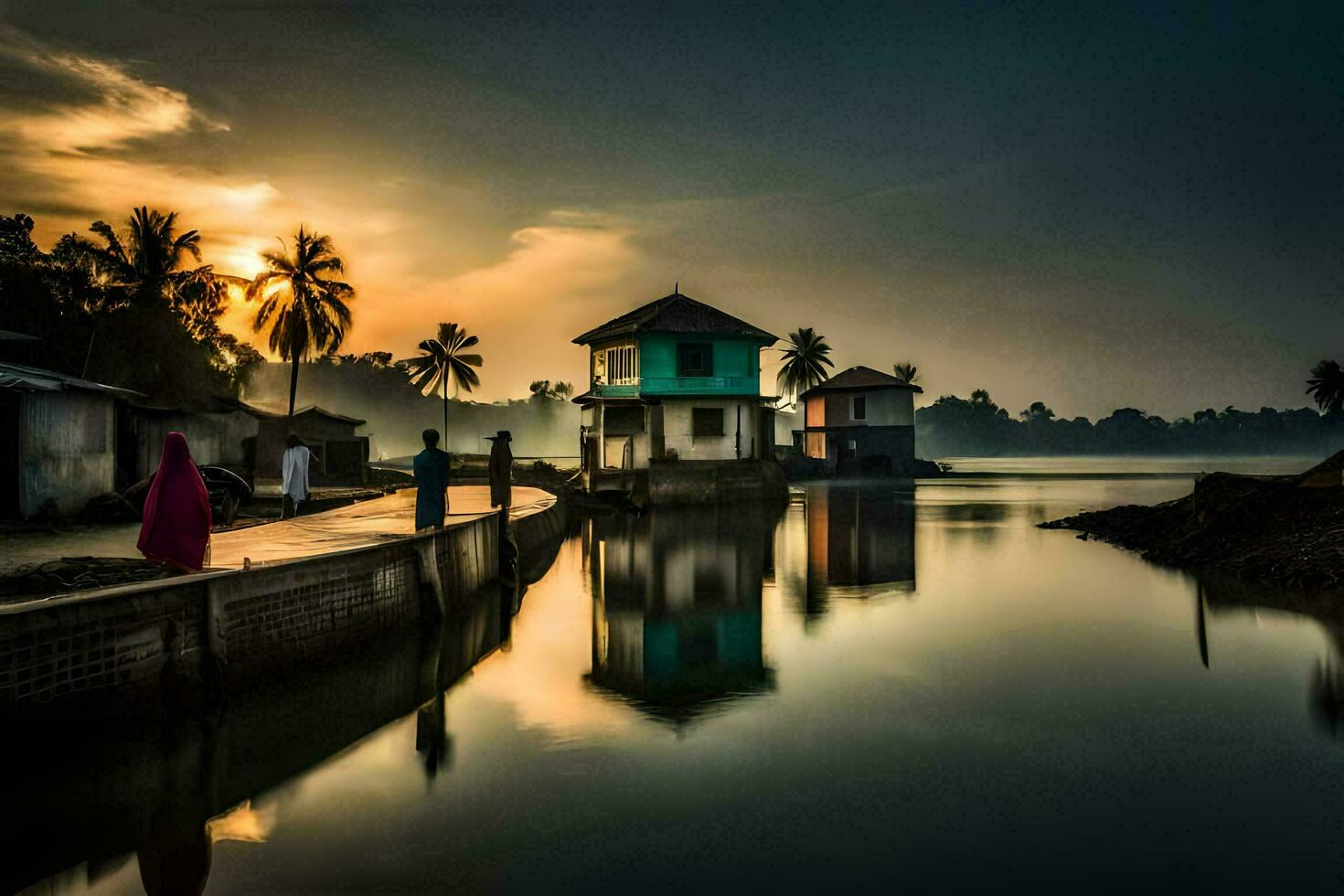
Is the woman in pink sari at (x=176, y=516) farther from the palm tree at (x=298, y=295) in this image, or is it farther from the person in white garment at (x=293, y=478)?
the palm tree at (x=298, y=295)

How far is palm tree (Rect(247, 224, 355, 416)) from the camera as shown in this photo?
50656mm

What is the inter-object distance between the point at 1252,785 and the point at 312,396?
176 m

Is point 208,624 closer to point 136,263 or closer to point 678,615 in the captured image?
point 678,615

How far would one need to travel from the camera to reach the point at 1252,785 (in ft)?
27.3

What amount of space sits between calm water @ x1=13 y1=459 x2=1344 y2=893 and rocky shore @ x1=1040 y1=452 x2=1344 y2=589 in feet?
7.68

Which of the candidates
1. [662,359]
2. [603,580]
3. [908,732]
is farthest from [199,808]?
[662,359]

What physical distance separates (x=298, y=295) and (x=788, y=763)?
48.7 meters

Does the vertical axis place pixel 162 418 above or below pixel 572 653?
above

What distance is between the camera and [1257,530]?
22.4 meters

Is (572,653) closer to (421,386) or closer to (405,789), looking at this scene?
(405,789)

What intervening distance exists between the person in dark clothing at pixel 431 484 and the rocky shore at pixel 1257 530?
16691 mm

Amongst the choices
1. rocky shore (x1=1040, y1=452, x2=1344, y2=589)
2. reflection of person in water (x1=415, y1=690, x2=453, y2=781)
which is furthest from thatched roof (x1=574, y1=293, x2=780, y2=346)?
reflection of person in water (x1=415, y1=690, x2=453, y2=781)

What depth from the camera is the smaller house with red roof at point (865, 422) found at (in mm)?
69125

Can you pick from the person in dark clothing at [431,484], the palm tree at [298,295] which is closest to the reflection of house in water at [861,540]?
the person in dark clothing at [431,484]
